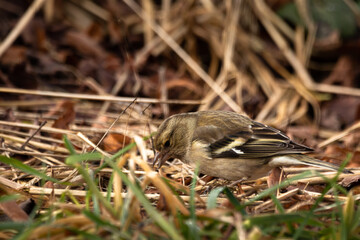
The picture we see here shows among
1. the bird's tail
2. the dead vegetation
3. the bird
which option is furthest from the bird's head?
the bird's tail

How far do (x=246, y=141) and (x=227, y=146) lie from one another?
6.0 inches

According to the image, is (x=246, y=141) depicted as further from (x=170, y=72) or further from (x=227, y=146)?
(x=170, y=72)

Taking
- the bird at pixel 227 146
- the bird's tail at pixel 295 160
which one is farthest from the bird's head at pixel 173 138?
the bird's tail at pixel 295 160

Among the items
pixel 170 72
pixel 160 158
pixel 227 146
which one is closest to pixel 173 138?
pixel 160 158

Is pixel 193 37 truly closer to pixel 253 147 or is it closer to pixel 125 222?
pixel 253 147

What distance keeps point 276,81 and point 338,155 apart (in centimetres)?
228

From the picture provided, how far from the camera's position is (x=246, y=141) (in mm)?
4039

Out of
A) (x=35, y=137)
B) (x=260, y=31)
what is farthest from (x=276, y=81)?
(x=35, y=137)

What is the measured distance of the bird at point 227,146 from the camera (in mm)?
3896

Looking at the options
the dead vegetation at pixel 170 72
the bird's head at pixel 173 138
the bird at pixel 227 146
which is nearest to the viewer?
the bird at pixel 227 146

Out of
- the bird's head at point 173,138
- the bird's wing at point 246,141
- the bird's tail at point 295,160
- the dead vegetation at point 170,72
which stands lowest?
the bird's tail at point 295,160

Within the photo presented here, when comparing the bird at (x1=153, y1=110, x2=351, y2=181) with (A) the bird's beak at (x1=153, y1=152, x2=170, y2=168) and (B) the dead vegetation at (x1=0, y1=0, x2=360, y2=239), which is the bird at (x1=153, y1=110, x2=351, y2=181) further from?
(B) the dead vegetation at (x1=0, y1=0, x2=360, y2=239)

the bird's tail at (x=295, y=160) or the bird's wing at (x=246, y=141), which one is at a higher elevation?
the bird's wing at (x=246, y=141)

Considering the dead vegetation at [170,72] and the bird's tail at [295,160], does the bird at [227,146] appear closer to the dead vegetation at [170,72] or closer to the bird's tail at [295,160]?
the bird's tail at [295,160]
